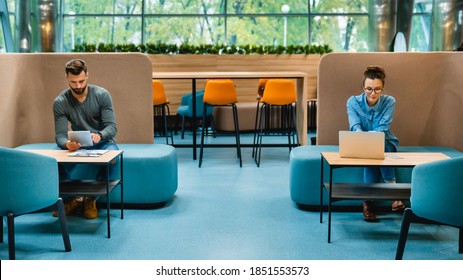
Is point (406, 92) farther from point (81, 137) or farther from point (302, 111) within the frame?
point (81, 137)

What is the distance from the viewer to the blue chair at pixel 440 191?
2.82 m

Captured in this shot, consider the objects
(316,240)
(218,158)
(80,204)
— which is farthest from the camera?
(218,158)

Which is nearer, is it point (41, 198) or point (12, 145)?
point (41, 198)

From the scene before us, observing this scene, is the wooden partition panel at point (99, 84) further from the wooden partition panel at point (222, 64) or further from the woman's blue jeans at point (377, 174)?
the wooden partition panel at point (222, 64)

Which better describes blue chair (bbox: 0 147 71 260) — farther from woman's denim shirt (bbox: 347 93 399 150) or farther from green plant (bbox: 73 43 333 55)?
green plant (bbox: 73 43 333 55)

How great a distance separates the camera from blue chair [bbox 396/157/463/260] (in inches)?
111

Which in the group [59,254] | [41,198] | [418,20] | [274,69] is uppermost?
[418,20]

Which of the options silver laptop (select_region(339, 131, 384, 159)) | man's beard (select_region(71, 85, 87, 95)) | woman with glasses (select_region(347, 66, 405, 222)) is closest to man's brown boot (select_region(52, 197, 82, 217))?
man's beard (select_region(71, 85, 87, 95))

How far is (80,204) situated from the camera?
4.61m

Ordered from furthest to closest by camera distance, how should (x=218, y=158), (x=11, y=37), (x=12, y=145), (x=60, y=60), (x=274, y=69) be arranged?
(x=11, y=37) → (x=274, y=69) → (x=218, y=158) → (x=60, y=60) → (x=12, y=145)

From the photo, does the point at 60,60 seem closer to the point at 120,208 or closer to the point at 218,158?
the point at 120,208

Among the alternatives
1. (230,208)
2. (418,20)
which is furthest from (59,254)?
(418,20)

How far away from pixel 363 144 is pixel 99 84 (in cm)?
272

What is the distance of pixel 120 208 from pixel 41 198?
1518 mm
